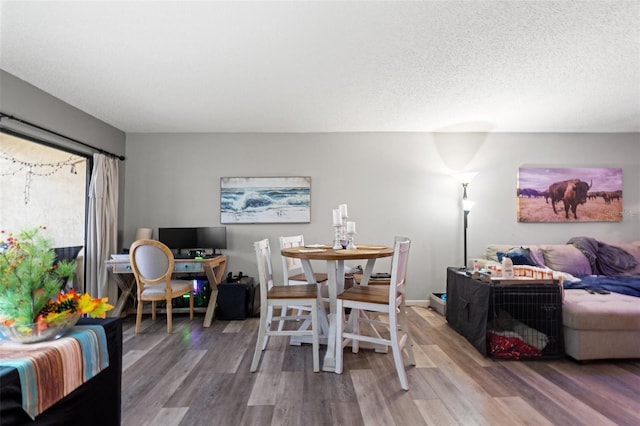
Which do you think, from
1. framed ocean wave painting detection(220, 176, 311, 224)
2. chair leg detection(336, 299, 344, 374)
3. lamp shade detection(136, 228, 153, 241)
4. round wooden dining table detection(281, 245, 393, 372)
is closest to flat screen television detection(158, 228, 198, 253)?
lamp shade detection(136, 228, 153, 241)

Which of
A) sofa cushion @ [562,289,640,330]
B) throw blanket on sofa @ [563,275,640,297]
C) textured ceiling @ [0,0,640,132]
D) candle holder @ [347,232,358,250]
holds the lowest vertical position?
sofa cushion @ [562,289,640,330]

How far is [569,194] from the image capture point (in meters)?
4.29

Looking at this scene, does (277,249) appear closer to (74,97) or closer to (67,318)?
(74,97)

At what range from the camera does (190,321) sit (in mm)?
3650

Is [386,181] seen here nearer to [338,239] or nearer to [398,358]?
[338,239]

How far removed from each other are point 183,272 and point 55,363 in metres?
2.76

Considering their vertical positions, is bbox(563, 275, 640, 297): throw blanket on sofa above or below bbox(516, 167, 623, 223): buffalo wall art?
below

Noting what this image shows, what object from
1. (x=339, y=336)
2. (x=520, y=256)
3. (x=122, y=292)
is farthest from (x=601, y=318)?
(x=122, y=292)

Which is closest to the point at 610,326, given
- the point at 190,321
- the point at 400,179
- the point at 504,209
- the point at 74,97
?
the point at 504,209

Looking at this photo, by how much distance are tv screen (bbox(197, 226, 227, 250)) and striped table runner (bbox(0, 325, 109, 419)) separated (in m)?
2.82

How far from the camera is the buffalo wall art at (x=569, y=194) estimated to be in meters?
4.28

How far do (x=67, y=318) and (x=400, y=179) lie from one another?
3.87m

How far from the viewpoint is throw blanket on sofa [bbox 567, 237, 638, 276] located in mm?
3715

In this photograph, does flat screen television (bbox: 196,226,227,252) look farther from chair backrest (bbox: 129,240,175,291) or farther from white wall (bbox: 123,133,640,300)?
chair backrest (bbox: 129,240,175,291)
